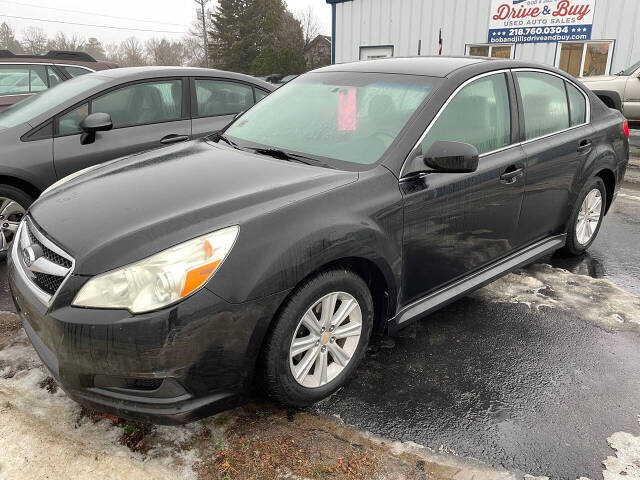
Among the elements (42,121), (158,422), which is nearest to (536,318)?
(158,422)

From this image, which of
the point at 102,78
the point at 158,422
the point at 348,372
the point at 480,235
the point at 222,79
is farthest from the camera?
the point at 222,79

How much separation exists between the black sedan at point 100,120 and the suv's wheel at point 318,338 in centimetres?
210

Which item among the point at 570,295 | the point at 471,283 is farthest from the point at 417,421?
the point at 570,295

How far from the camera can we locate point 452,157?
2.66 metres

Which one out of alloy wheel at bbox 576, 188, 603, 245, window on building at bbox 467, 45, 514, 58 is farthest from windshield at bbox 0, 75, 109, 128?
window on building at bbox 467, 45, 514, 58

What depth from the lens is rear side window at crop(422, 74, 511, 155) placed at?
9.76ft

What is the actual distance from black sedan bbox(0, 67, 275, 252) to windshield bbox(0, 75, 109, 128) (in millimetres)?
11

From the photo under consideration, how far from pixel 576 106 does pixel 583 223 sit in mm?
1002

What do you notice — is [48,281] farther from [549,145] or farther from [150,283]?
[549,145]

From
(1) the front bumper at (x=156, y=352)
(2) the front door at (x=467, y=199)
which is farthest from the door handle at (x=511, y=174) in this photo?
(1) the front bumper at (x=156, y=352)

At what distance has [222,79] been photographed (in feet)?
17.6

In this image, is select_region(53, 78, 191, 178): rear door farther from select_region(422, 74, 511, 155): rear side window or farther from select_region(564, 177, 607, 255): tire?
select_region(564, 177, 607, 255): tire

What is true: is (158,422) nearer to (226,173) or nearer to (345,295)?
(345,295)

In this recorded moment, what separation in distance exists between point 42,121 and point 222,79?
70.0 inches
